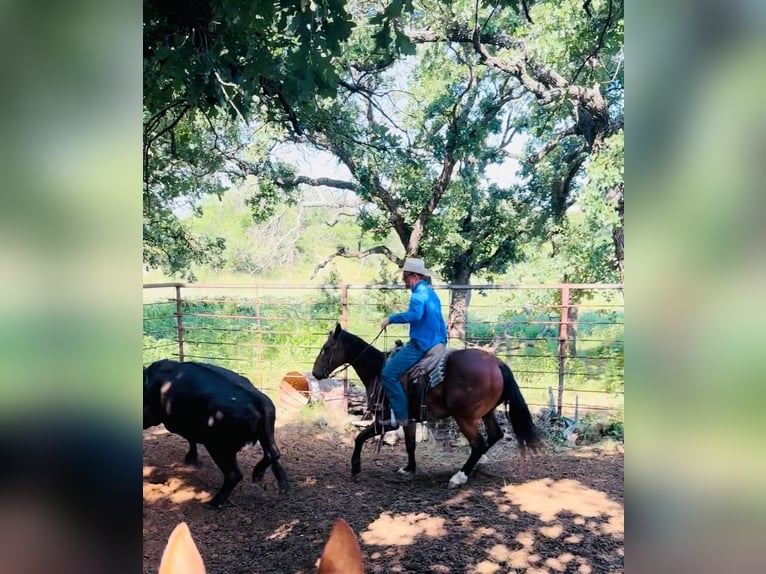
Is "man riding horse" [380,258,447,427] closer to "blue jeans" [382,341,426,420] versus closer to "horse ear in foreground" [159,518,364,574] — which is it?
"blue jeans" [382,341,426,420]

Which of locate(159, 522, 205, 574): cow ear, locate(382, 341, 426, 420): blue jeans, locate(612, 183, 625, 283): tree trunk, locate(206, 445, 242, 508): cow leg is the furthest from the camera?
locate(382, 341, 426, 420): blue jeans

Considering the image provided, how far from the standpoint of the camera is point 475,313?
2.02 metres

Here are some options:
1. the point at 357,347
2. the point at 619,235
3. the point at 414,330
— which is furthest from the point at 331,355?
the point at 619,235

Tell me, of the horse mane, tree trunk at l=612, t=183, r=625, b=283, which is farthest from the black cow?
tree trunk at l=612, t=183, r=625, b=283

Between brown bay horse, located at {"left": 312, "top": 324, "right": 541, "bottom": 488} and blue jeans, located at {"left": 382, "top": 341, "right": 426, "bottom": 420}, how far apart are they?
0.03 metres

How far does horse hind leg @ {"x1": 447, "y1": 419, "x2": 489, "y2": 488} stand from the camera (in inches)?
77.9

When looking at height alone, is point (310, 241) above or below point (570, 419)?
above

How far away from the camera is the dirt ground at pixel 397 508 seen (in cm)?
174
